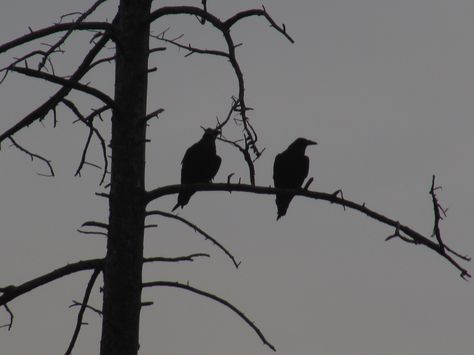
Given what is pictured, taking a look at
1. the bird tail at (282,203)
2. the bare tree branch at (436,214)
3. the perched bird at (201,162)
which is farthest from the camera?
the bird tail at (282,203)

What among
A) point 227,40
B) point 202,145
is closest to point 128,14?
point 227,40

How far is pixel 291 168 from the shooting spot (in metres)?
11.3

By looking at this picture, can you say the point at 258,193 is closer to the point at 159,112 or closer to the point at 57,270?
the point at 159,112

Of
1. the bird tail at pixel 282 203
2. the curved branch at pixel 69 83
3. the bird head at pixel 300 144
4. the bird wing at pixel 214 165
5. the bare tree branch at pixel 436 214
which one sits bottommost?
the bare tree branch at pixel 436 214

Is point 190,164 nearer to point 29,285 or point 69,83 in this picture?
point 29,285

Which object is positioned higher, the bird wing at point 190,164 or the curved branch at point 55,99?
the bird wing at point 190,164

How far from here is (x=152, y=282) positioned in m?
6.30

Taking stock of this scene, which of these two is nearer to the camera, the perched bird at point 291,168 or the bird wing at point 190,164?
the bird wing at point 190,164

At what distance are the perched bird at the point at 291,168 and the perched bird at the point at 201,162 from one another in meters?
0.83

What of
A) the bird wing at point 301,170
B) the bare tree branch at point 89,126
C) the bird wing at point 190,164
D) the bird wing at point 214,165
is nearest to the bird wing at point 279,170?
the bird wing at point 301,170

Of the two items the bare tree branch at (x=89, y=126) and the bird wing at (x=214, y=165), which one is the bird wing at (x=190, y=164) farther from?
the bare tree branch at (x=89, y=126)

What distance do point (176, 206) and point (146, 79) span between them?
5.33m

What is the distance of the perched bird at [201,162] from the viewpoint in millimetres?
10992

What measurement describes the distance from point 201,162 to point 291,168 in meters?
1.16
